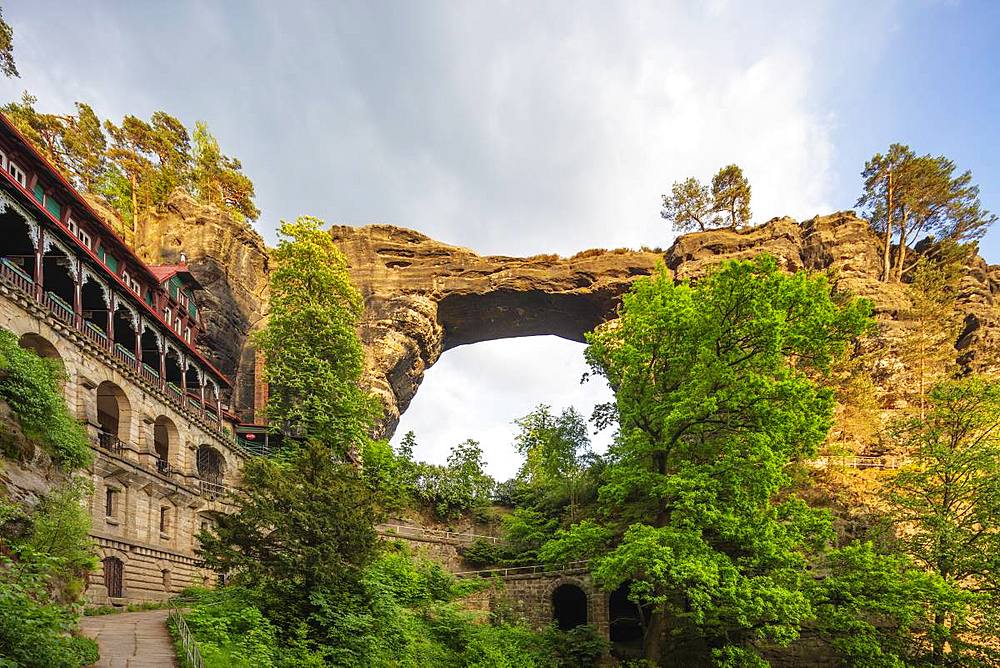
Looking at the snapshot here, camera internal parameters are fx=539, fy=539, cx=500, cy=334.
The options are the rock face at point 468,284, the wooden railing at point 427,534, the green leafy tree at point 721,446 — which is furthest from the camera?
the rock face at point 468,284

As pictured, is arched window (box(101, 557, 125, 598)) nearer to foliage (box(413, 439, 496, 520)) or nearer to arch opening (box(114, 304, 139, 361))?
arch opening (box(114, 304, 139, 361))

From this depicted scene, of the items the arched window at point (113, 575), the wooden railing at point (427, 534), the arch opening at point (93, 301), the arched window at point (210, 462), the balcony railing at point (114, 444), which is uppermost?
the arch opening at point (93, 301)

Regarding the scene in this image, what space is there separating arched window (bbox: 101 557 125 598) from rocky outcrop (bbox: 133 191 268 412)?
73.4 ft

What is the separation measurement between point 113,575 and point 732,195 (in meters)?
50.2

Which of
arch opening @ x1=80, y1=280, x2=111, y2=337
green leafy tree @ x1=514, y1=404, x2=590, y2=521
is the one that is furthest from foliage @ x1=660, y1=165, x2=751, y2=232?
arch opening @ x1=80, y1=280, x2=111, y2=337

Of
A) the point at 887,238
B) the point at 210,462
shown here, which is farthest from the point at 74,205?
the point at 887,238

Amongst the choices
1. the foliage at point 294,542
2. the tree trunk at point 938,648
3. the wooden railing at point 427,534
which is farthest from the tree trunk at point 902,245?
the foliage at point 294,542

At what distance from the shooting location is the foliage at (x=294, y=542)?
13.1 m

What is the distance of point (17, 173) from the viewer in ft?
73.0

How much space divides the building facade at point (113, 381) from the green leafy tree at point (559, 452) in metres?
19.9

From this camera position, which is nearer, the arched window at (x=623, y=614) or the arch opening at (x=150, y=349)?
the arch opening at (x=150, y=349)

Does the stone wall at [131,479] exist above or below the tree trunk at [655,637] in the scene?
above

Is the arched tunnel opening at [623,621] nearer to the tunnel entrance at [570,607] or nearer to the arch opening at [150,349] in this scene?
the tunnel entrance at [570,607]

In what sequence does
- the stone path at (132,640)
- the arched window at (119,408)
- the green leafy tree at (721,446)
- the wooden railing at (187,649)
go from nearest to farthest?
the wooden railing at (187,649)
the stone path at (132,640)
the green leafy tree at (721,446)
the arched window at (119,408)
